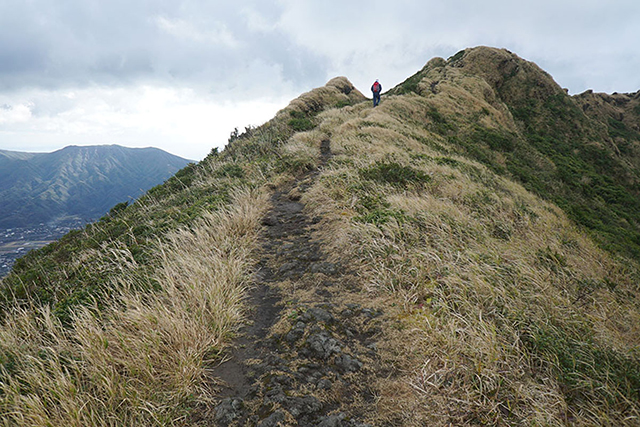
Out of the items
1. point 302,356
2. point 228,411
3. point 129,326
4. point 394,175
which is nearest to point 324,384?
point 302,356

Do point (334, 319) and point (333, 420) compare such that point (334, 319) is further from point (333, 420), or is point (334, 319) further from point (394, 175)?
point (394, 175)

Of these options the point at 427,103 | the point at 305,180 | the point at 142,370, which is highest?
the point at 427,103

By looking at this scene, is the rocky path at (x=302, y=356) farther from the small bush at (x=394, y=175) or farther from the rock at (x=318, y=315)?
the small bush at (x=394, y=175)

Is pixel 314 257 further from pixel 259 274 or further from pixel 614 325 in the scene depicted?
pixel 614 325

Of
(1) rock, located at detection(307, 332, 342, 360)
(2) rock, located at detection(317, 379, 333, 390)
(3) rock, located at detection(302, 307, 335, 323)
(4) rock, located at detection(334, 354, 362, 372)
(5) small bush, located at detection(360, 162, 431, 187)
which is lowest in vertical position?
(2) rock, located at detection(317, 379, 333, 390)

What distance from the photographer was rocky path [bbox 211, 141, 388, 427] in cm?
238

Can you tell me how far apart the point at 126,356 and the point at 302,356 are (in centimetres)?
172

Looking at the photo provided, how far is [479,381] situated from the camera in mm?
2404

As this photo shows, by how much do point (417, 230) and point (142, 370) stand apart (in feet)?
14.1

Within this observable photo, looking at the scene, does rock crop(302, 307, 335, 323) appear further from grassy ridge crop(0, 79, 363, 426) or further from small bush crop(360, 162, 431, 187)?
small bush crop(360, 162, 431, 187)

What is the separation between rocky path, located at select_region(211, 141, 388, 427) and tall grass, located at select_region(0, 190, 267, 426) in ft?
0.98

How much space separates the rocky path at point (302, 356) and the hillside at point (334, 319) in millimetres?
19

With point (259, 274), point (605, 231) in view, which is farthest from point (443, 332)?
point (605, 231)

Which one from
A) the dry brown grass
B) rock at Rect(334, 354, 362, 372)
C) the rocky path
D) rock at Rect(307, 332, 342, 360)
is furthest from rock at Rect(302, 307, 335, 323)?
the dry brown grass
